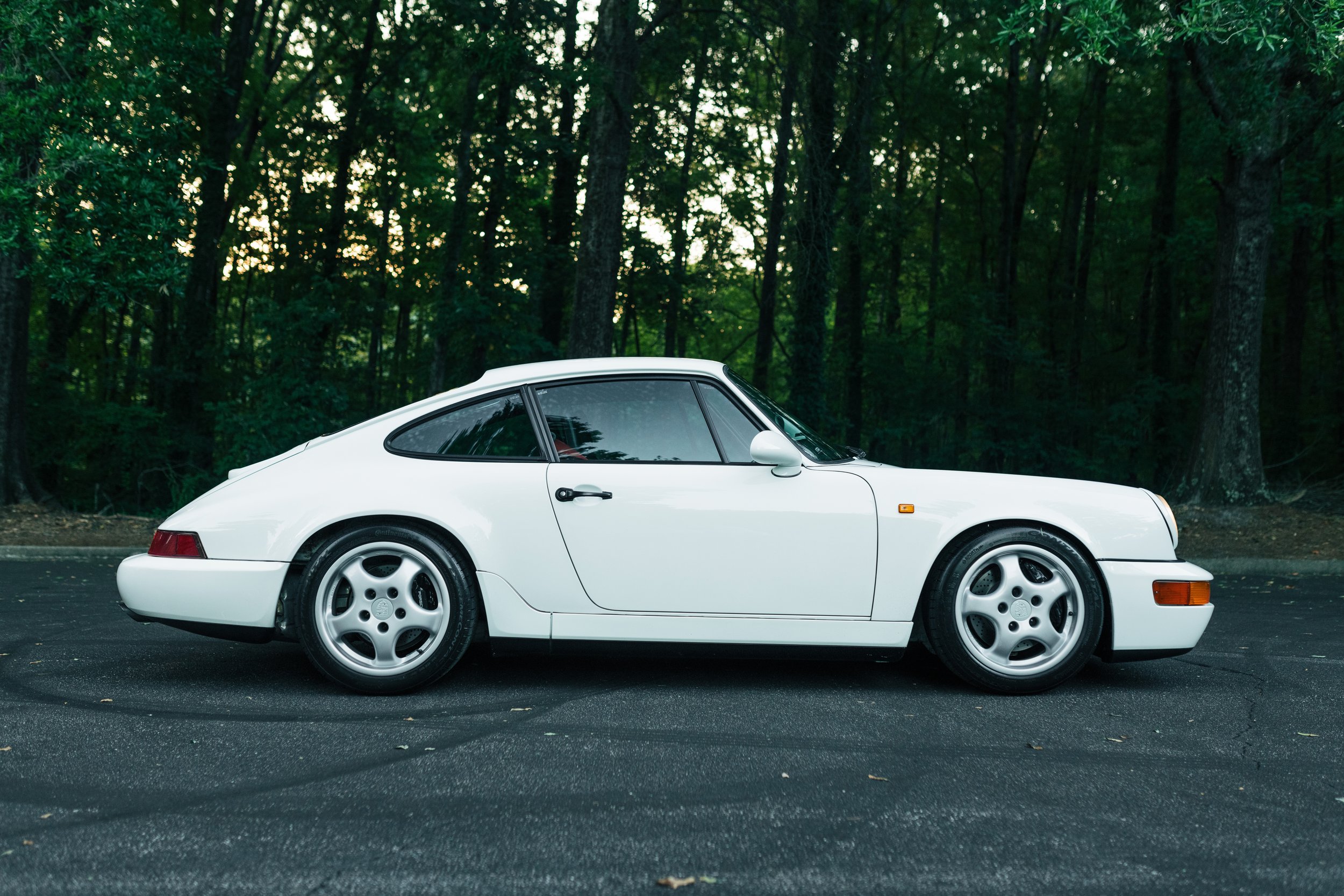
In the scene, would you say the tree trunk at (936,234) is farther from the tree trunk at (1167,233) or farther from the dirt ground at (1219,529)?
the dirt ground at (1219,529)

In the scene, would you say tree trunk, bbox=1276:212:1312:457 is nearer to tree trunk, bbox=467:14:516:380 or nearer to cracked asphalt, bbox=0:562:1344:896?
tree trunk, bbox=467:14:516:380

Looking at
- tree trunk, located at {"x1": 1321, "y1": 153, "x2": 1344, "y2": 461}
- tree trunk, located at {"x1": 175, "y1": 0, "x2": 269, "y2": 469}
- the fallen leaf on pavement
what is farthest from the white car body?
tree trunk, located at {"x1": 1321, "y1": 153, "x2": 1344, "y2": 461}

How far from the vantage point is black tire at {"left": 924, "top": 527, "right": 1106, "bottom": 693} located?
4.60 meters

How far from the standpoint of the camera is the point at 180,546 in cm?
455

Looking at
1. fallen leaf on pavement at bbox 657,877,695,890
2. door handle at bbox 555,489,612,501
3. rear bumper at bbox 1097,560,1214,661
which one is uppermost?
door handle at bbox 555,489,612,501

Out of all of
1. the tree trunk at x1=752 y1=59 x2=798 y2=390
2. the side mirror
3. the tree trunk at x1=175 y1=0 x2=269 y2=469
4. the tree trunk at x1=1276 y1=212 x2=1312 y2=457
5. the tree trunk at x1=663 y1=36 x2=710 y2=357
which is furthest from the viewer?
the tree trunk at x1=752 y1=59 x2=798 y2=390

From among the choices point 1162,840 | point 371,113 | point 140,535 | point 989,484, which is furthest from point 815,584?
point 371,113

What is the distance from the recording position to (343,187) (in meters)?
24.0

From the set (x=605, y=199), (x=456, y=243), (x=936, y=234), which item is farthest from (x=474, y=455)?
(x=936, y=234)

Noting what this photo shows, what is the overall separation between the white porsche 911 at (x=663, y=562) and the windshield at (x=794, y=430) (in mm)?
114

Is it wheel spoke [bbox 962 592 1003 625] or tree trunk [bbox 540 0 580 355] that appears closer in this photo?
wheel spoke [bbox 962 592 1003 625]

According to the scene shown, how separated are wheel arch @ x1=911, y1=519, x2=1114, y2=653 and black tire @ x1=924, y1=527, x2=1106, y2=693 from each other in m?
→ 0.01

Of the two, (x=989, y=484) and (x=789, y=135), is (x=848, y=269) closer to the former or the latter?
(x=789, y=135)

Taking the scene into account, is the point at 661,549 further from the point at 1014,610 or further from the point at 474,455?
the point at 1014,610
